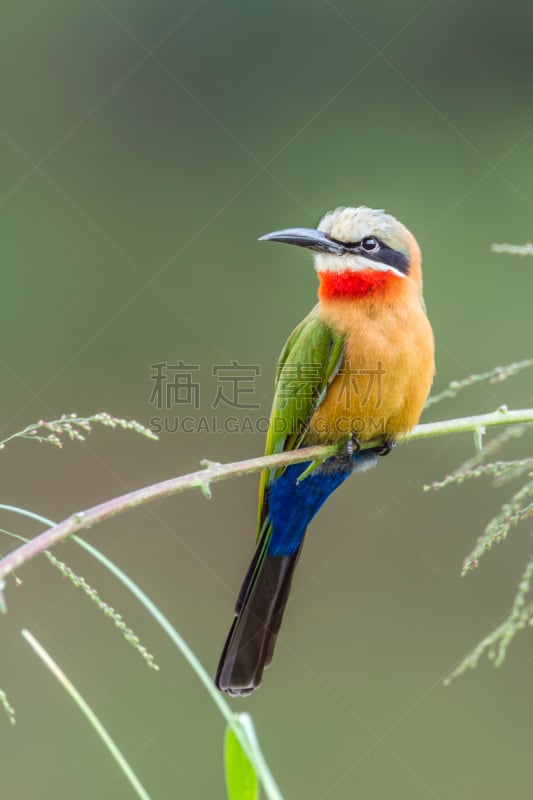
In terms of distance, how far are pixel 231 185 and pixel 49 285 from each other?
39.7 inches

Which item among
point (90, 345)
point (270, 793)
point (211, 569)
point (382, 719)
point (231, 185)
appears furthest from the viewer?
point (231, 185)

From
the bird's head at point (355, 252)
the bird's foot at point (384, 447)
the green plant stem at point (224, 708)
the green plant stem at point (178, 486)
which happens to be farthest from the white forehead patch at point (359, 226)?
the green plant stem at point (224, 708)

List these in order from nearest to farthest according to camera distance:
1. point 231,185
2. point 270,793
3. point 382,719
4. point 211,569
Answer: point 270,793 < point 382,719 < point 211,569 < point 231,185

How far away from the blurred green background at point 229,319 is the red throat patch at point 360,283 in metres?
1.66

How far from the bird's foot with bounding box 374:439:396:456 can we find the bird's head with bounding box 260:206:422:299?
0.33 m

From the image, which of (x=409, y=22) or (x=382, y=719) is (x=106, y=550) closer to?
(x=382, y=719)

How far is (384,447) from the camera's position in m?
2.26

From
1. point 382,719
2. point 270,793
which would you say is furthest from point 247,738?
point 382,719

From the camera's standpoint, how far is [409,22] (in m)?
4.84

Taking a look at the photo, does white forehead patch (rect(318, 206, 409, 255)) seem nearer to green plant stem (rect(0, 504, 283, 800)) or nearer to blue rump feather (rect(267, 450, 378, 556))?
blue rump feather (rect(267, 450, 378, 556))

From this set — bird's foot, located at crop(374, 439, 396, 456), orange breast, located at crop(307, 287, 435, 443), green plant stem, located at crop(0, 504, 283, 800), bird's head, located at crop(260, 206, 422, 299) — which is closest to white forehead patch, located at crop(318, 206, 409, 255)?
bird's head, located at crop(260, 206, 422, 299)

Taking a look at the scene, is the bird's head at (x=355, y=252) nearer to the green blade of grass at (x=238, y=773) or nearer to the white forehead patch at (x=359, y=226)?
the white forehead patch at (x=359, y=226)

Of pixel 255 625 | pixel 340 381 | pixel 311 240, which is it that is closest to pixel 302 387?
pixel 340 381

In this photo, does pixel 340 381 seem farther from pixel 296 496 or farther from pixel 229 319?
pixel 229 319
